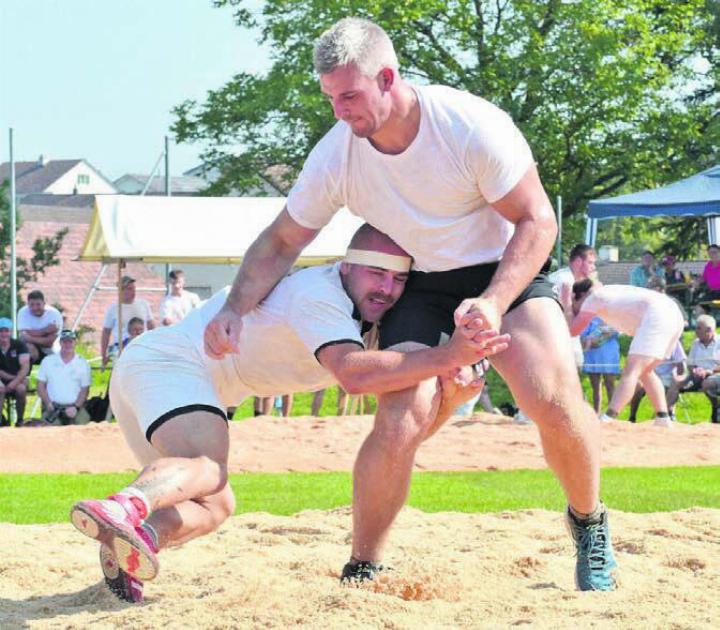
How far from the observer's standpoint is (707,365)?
15.6 metres

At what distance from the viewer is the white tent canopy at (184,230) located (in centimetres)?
1650

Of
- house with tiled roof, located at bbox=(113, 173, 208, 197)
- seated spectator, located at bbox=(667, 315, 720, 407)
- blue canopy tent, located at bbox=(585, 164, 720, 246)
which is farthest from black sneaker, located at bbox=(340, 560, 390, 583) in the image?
house with tiled roof, located at bbox=(113, 173, 208, 197)

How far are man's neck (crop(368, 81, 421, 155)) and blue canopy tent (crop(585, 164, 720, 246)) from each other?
13.2m

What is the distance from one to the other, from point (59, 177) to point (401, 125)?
82423mm

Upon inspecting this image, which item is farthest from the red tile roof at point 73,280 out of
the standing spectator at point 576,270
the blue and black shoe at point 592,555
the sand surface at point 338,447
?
the blue and black shoe at point 592,555

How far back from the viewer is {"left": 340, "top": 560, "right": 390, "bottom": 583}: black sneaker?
15.8ft

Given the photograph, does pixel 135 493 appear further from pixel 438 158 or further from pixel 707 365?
pixel 707 365

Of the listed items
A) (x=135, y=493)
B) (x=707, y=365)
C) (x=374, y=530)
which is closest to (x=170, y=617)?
(x=135, y=493)

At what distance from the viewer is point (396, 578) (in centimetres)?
482

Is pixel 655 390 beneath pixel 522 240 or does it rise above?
beneath

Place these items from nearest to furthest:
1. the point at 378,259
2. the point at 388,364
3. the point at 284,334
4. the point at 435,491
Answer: the point at 388,364 < the point at 378,259 < the point at 284,334 < the point at 435,491

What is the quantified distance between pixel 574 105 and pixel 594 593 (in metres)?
26.1

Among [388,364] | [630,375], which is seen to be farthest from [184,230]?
[388,364]

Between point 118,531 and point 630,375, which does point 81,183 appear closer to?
point 630,375
